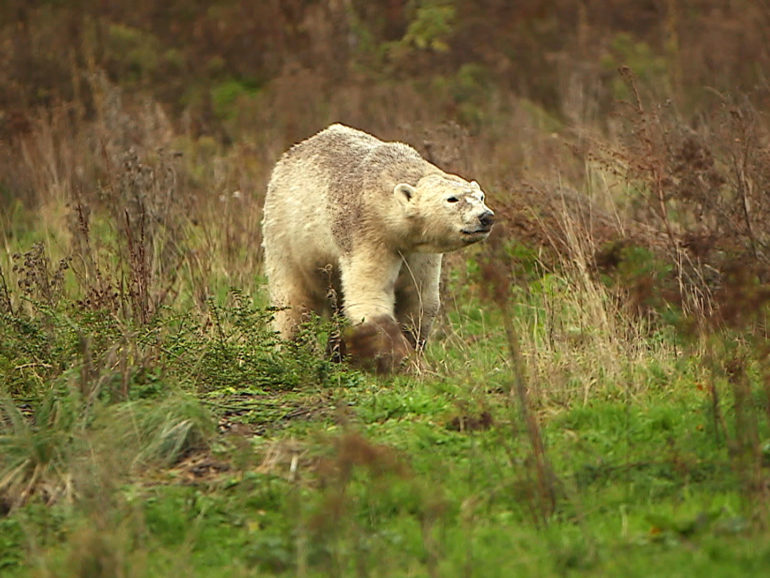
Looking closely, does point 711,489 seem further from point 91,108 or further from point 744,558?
point 91,108

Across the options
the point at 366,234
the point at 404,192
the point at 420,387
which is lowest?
the point at 420,387

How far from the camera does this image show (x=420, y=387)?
7137 millimetres

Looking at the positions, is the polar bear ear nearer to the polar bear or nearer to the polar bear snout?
the polar bear

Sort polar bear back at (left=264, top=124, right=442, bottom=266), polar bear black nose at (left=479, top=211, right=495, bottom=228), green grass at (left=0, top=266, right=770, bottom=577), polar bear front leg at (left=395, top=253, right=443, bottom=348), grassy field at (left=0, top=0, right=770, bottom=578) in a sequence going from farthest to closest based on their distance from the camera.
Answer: polar bear front leg at (left=395, top=253, right=443, bottom=348) < polar bear back at (left=264, top=124, right=442, bottom=266) < polar bear black nose at (left=479, top=211, right=495, bottom=228) < grassy field at (left=0, top=0, right=770, bottom=578) < green grass at (left=0, top=266, right=770, bottom=577)

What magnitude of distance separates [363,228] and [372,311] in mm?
541

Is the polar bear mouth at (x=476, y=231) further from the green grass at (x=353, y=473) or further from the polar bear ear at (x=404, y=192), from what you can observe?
the green grass at (x=353, y=473)

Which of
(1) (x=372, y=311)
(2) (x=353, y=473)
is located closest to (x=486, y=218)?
(1) (x=372, y=311)

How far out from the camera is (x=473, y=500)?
17.7ft

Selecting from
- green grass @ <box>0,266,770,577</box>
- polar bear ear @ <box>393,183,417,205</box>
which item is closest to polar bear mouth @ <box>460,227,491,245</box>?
polar bear ear @ <box>393,183,417,205</box>

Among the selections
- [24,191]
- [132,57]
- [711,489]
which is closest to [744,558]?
[711,489]

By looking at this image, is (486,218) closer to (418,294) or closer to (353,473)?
(418,294)

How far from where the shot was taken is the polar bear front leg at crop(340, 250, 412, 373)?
7.80 metres

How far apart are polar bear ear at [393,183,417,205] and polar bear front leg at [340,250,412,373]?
1.27 ft

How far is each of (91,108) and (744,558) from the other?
14244 mm
